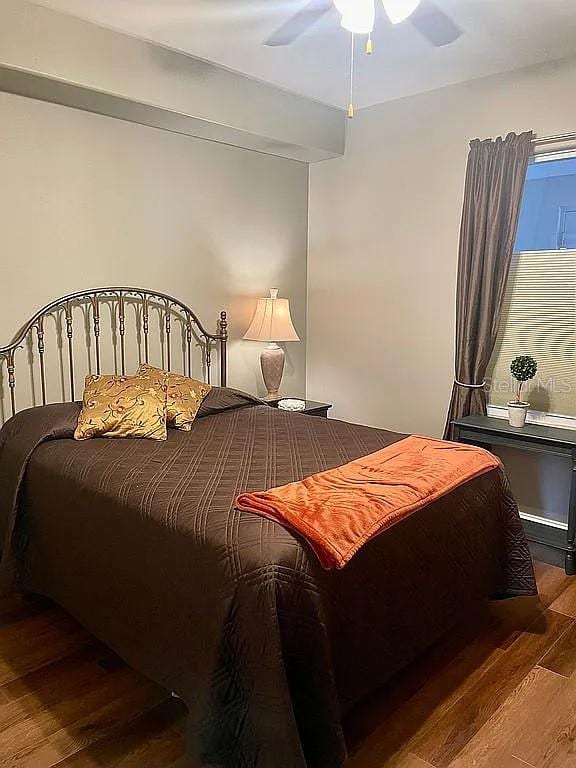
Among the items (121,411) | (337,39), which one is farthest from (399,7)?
(121,411)

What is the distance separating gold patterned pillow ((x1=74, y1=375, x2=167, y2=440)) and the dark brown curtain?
180 cm

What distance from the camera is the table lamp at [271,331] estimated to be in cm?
404

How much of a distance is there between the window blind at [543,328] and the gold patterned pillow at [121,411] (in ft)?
6.75

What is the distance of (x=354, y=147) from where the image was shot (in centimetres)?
427

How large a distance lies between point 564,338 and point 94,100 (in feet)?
9.24

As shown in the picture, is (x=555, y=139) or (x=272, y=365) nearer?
(x=555, y=139)

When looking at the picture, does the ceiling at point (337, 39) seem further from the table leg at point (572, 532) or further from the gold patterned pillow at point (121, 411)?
the table leg at point (572, 532)

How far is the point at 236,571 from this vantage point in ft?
5.43

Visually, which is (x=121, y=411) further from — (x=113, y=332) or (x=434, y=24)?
(x=434, y=24)

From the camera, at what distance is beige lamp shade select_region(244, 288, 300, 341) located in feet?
13.2

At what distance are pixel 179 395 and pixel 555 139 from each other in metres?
2.47

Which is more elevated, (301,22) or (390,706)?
(301,22)

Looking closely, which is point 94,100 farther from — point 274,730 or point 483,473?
point 274,730

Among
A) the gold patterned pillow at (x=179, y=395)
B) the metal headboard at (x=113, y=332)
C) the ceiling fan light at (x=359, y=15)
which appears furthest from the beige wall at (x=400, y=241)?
the ceiling fan light at (x=359, y=15)
